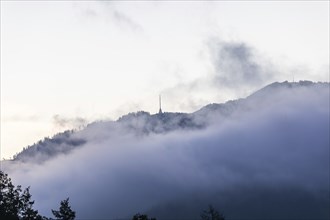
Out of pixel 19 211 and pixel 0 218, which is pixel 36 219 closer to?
pixel 19 211

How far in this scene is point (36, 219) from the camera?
94.4m

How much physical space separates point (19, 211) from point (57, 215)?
9.34 meters

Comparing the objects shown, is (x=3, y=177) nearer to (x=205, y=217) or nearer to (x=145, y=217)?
(x=145, y=217)

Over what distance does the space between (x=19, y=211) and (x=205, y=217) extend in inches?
2126

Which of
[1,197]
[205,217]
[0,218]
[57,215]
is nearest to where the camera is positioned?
[0,218]

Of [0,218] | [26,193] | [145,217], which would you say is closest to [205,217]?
[145,217]

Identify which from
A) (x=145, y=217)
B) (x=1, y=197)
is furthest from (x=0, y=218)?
(x=145, y=217)

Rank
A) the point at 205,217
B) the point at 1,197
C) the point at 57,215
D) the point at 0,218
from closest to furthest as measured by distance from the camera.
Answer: the point at 0,218 < the point at 1,197 < the point at 57,215 < the point at 205,217

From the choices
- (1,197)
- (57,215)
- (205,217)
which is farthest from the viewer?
(205,217)

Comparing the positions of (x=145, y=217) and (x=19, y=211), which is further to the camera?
(x=145, y=217)

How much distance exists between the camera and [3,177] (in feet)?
314

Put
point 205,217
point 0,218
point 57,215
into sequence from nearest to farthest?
point 0,218 < point 57,215 < point 205,217

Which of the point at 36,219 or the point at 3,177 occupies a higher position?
the point at 3,177

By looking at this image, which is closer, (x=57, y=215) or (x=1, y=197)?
(x=1, y=197)
